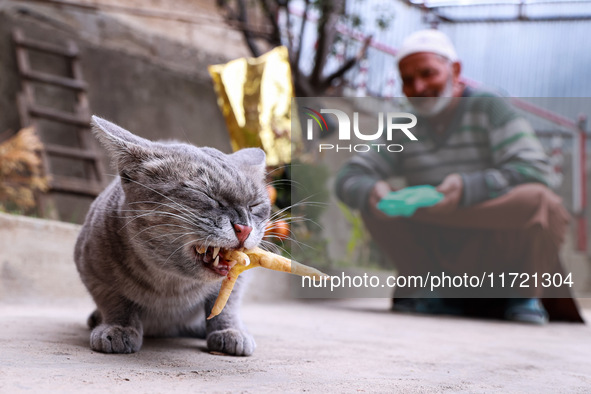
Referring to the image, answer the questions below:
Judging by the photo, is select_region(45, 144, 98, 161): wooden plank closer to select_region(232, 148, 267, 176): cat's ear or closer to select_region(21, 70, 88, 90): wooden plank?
select_region(21, 70, 88, 90): wooden plank

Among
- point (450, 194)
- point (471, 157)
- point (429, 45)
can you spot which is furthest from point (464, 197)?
point (429, 45)

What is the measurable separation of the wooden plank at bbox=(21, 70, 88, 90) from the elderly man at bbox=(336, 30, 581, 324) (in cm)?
193

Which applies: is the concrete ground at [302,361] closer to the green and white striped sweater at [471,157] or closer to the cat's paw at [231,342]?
the cat's paw at [231,342]

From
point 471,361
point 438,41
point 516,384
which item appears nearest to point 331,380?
point 516,384

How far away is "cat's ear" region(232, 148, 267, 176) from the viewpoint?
1.37 metres

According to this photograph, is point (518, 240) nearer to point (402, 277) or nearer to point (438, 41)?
point (402, 277)

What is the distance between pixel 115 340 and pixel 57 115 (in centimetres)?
271

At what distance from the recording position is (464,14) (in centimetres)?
472

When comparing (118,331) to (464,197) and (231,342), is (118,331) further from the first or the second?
(464,197)

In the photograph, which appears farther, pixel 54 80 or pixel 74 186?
pixel 54 80

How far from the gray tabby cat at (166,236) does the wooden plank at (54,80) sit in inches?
98.8

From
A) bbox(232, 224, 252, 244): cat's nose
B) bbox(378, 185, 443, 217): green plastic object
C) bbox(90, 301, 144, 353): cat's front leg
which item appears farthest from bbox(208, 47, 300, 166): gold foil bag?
bbox(232, 224, 252, 244): cat's nose

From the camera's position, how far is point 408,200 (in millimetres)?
2865

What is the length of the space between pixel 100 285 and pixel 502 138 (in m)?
2.20
